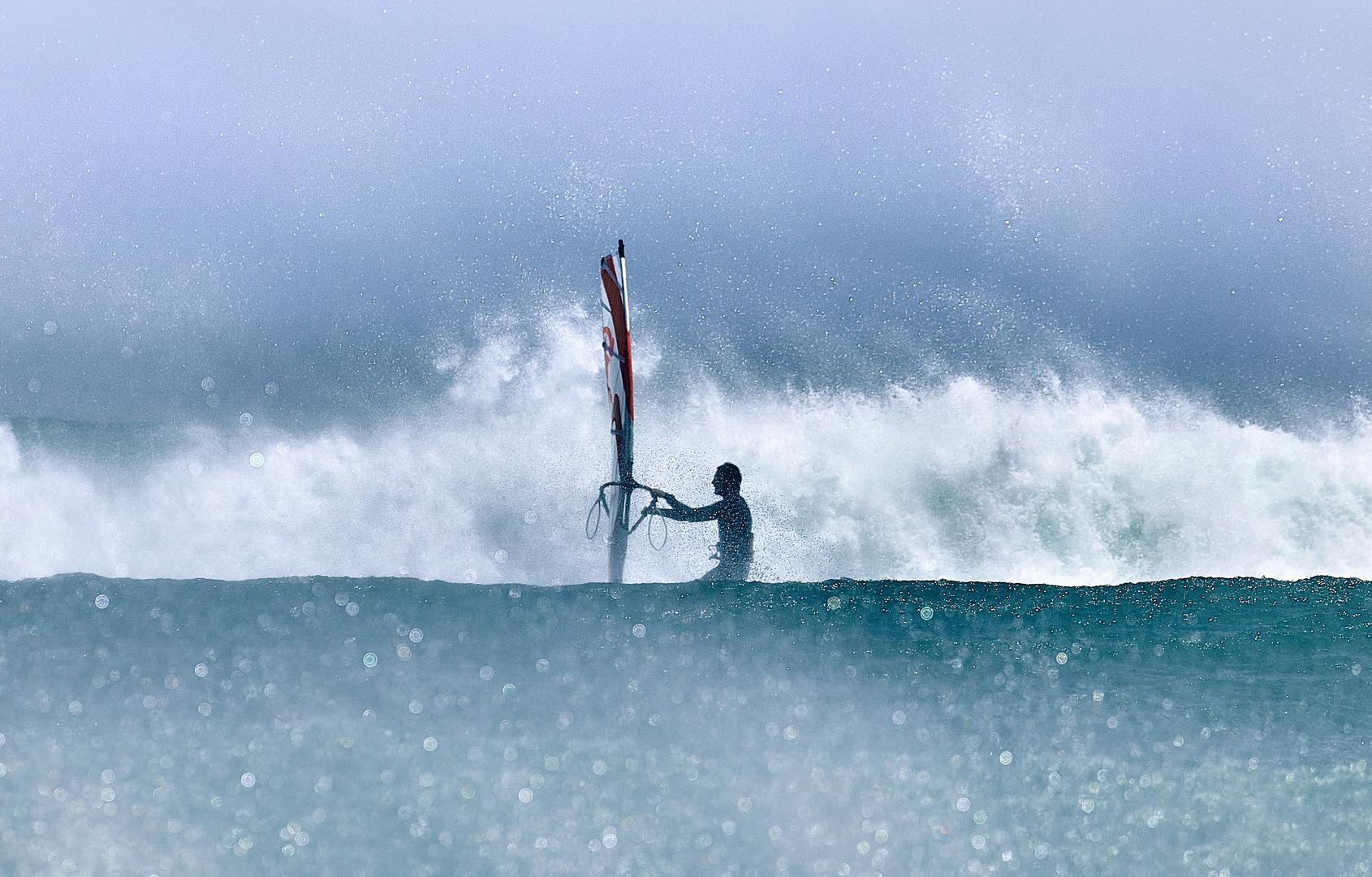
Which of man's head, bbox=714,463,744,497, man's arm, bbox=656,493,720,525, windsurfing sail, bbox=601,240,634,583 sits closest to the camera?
man's arm, bbox=656,493,720,525

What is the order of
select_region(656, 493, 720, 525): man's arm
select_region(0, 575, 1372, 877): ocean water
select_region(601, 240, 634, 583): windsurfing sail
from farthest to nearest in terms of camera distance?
select_region(601, 240, 634, 583): windsurfing sail → select_region(656, 493, 720, 525): man's arm → select_region(0, 575, 1372, 877): ocean water

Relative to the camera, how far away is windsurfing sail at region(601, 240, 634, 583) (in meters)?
6.84

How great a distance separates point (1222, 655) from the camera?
6004 mm

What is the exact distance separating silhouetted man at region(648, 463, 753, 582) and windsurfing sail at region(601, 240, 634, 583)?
0.59 metres

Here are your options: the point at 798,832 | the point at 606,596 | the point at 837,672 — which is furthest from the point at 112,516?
the point at 798,832

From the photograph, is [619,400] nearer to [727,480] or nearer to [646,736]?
[727,480]

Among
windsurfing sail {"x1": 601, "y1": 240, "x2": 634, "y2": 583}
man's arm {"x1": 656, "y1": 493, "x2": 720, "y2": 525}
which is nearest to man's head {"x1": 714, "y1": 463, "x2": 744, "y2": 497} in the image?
man's arm {"x1": 656, "y1": 493, "x2": 720, "y2": 525}

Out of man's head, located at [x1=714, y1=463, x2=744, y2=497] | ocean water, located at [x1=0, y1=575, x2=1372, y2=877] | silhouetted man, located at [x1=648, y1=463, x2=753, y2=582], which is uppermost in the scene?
man's head, located at [x1=714, y1=463, x2=744, y2=497]

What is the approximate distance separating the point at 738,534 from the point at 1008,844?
133 inches

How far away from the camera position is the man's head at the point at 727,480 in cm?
636

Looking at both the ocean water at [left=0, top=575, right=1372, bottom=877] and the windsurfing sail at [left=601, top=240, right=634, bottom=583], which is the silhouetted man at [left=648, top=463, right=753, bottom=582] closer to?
the ocean water at [left=0, top=575, right=1372, bottom=877]

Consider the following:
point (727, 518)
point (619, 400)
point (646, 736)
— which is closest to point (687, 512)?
point (727, 518)

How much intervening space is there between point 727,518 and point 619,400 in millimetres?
1282

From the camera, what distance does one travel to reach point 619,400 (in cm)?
701
